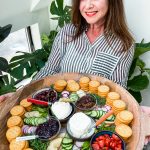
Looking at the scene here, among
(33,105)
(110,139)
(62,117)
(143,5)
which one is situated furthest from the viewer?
(143,5)

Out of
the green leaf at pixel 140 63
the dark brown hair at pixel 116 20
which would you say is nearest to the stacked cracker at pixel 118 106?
the dark brown hair at pixel 116 20

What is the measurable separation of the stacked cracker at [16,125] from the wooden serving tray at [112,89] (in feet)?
0.11

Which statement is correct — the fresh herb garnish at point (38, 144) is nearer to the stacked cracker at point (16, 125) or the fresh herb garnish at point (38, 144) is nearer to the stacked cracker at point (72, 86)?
the stacked cracker at point (16, 125)

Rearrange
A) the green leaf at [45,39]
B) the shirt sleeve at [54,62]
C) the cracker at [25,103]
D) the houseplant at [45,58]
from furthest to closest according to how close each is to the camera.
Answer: the green leaf at [45,39]
the houseplant at [45,58]
the shirt sleeve at [54,62]
the cracker at [25,103]

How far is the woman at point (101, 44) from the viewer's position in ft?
4.81

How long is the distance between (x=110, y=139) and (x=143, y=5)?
970 millimetres

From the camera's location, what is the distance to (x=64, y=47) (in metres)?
1.62

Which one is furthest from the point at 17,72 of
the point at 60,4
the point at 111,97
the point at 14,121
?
the point at 111,97

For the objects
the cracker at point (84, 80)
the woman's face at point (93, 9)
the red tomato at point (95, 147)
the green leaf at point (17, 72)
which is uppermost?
the woman's face at point (93, 9)

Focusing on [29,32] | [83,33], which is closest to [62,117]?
[83,33]

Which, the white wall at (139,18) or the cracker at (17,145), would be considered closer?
the cracker at (17,145)

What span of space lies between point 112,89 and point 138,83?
0.56m

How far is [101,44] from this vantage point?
153 centimetres

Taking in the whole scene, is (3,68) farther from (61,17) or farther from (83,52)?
(61,17)
